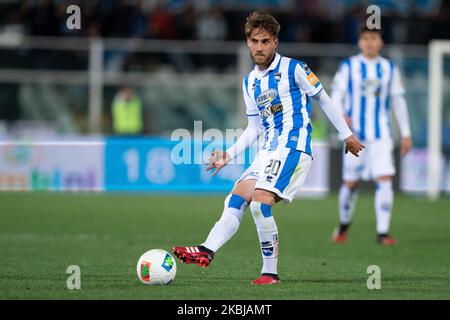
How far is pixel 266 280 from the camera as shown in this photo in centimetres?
718

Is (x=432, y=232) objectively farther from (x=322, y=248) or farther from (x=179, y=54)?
(x=179, y=54)

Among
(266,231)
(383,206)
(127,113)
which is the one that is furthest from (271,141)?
(127,113)

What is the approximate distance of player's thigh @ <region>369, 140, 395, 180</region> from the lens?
36.3ft

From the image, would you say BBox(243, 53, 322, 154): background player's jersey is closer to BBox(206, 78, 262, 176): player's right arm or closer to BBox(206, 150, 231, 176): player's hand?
BBox(206, 78, 262, 176): player's right arm

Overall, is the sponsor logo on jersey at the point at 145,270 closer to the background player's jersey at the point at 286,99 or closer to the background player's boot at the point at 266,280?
the background player's boot at the point at 266,280

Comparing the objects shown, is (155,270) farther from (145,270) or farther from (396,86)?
(396,86)

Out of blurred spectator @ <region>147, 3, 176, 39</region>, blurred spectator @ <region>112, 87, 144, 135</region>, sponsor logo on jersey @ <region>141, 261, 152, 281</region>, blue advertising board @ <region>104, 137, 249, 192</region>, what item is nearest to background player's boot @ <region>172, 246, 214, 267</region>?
sponsor logo on jersey @ <region>141, 261, 152, 281</region>

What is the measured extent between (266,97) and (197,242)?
3565mm

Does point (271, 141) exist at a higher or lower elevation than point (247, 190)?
higher

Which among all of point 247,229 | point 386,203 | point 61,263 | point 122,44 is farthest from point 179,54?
point 61,263

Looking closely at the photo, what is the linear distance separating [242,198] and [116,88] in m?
11.7

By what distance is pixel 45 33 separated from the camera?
19.3 m

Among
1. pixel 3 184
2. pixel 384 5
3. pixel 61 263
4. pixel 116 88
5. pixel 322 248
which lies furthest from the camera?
pixel 384 5

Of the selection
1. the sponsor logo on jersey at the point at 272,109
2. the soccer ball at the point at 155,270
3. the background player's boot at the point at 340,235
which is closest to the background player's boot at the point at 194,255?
the soccer ball at the point at 155,270
